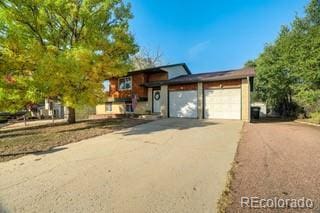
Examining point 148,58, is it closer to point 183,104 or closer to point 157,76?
point 157,76

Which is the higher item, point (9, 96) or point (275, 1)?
point (275, 1)

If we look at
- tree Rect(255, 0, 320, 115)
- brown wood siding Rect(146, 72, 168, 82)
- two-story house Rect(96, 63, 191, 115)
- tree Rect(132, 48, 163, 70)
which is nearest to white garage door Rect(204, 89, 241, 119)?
two-story house Rect(96, 63, 191, 115)

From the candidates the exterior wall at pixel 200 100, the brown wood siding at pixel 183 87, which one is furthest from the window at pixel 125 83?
the exterior wall at pixel 200 100

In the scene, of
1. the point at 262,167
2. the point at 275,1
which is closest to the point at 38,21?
the point at 262,167

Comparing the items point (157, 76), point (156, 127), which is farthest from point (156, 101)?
point (156, 127)

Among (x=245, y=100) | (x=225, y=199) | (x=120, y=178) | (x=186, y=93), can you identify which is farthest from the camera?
(x=186, y=93)

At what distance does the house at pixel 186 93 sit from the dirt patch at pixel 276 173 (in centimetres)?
753

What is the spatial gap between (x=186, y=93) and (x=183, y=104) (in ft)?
2.97

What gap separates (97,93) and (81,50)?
3.13m

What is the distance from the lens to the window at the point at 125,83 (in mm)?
22191

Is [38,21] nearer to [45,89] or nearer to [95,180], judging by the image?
[45,89]

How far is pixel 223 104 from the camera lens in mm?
15375

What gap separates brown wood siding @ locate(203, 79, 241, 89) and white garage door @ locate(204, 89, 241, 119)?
283 mm

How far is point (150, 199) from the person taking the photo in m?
3.74
